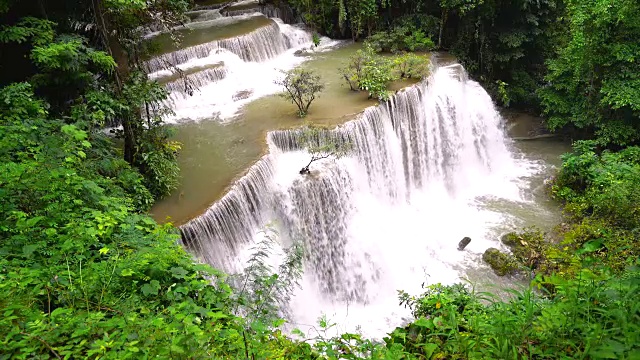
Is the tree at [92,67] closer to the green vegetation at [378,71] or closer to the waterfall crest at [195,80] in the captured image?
the waterfall crest at [195,80]

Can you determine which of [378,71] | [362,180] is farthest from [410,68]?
[362,180]

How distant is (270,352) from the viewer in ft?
10.1

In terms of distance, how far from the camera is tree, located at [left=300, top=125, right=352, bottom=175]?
29.9 ft

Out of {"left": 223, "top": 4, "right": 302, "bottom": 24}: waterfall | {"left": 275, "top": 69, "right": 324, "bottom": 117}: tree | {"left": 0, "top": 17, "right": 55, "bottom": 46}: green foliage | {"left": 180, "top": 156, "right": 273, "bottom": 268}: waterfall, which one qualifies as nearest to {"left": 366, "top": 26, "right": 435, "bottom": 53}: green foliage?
{"left": 223, "top": 4, "right": 302, "bottom": 24}: waterfall

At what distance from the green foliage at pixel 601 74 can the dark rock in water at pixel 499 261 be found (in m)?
5.32

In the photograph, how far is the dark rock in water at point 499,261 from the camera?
8.84m

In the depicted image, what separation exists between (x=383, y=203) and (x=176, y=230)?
5.91 meters

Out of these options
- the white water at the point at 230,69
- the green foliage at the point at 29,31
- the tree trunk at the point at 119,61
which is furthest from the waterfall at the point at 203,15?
the green foliage at the point at 29,31

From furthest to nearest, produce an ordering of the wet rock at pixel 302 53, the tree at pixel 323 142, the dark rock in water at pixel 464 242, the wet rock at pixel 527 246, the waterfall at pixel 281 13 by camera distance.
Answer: the waterfall at pixel 281 13 → the wet rock at pixel 302 53 → the dark rock in water at pixel 464 242 → the tree at pixel 323 142 → the wet rock at pixel 527 246

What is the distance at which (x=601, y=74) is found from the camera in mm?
11820

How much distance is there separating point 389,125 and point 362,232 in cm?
319

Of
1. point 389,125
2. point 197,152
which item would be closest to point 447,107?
point 389,125

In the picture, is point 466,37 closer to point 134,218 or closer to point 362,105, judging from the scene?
point 362,105

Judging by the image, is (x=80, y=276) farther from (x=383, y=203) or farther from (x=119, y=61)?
(x=383, y=203)
